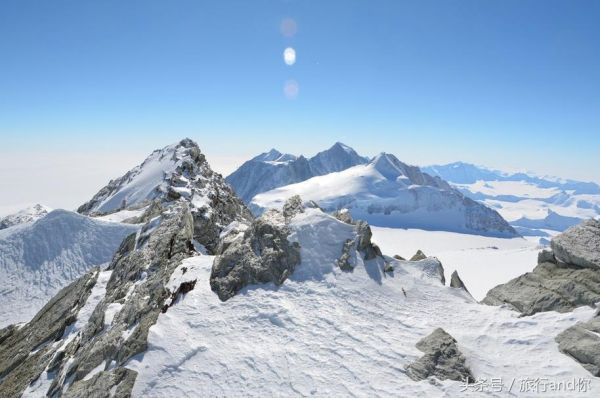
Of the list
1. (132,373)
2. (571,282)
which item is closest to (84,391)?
(132,373)

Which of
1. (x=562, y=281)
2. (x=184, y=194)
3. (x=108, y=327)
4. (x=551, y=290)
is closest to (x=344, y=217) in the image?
(x=551, y=290)

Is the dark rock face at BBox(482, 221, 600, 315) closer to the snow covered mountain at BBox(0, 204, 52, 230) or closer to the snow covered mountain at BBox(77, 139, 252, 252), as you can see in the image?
the snow covered mountain at BBox(77, 139, 252, 252)

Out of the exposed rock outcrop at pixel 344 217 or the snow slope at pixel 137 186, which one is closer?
the exposed rock outcrop at pixel 344 217

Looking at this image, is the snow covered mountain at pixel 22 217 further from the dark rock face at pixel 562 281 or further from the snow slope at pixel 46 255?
the dark rock face at pixel 562 281

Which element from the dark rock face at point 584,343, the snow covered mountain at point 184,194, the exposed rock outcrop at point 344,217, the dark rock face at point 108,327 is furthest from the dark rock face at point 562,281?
the snow covered mountain at point 184,194

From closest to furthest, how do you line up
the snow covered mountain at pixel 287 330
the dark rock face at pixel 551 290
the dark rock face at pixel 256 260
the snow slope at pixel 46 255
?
the snow covered mountain at pixel 287 330, the dark rock face at pixel 551 290, the dark rock face at pixel 256 260, the snow slope at pixel 46 255
